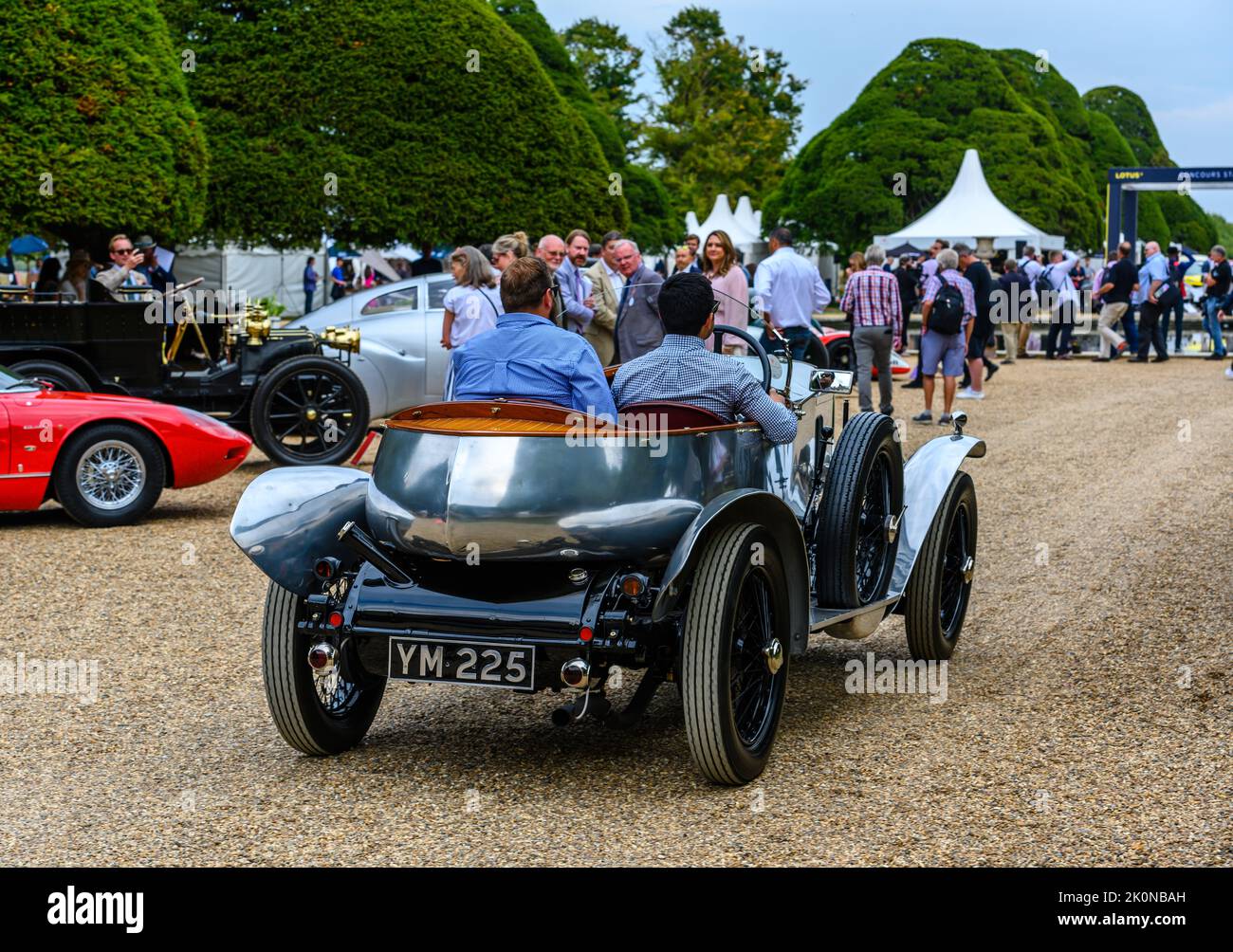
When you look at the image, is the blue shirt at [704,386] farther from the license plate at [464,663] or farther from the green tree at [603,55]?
the green tree at [603,55]

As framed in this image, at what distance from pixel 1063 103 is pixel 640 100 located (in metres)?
18.1

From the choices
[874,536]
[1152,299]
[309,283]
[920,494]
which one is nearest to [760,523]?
[874,536]

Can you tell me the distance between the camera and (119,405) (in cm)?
984

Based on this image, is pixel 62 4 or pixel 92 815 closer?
pixel 92 815

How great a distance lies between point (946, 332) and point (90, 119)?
899 centimetres

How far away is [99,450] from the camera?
9812 mm

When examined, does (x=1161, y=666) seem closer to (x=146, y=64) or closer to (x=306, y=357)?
(x=306, y=357)

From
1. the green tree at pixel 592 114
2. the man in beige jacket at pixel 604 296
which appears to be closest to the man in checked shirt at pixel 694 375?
the man in beige jacket at pixel 604 296

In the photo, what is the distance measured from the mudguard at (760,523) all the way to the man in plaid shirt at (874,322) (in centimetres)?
1025

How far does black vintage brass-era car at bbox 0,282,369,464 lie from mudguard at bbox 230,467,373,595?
7119mm

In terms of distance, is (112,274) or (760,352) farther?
(112,274)

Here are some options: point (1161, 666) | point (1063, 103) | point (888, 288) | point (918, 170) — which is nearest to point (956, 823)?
point (1161, 666)

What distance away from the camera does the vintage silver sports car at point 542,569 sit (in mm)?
4570

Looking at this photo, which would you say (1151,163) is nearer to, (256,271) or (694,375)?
(256,271)
